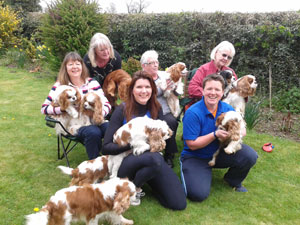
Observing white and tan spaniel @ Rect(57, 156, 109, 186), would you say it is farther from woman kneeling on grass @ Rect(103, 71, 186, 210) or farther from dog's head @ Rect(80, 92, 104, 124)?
dog's head @ Rect(80, 92, 104, 124)

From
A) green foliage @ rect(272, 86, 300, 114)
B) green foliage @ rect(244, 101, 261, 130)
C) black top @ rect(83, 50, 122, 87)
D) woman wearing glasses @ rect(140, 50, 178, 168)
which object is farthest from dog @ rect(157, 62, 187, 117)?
green foliage @ rect(272, 86, 300, 114)

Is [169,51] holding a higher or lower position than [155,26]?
lower

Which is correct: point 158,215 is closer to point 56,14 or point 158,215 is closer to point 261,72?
point 261,72

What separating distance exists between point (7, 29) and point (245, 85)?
13744 millimetres

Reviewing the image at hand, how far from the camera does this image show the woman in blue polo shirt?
3.09 m

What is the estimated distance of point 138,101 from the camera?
3.11 m

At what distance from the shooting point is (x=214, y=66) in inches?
169

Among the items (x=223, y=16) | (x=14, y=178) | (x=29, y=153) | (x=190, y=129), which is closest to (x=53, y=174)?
(x=14, y=178)

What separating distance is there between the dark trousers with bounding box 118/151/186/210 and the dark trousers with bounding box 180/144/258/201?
0.55 ft

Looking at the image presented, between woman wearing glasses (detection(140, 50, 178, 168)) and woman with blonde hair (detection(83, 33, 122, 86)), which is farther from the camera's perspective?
woman with blonde hair (detection(83, 33, 122, 86))

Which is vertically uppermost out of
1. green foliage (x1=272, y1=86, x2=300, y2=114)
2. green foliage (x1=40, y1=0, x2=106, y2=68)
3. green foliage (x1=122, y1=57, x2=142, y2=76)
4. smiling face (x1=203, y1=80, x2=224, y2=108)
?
green foliage (x1=40, y1=0, x2=106, y2=68)

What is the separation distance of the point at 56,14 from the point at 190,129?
7.41 m

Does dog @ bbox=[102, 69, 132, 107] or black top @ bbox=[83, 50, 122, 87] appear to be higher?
black top @ bbox=[83, 50, 122, 87]

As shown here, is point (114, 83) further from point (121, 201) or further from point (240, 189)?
point (240, 189)
